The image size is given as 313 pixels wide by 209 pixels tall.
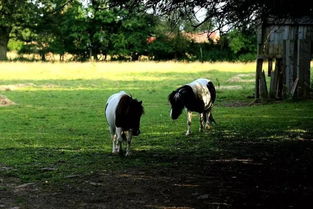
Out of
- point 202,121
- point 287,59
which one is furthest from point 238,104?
point 202,121

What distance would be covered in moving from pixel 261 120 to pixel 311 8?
9.09 meters

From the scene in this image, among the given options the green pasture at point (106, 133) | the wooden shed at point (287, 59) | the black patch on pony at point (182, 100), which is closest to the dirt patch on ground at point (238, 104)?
the green pasture at point (106, 133)

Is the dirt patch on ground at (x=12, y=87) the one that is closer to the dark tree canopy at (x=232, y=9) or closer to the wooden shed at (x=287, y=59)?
the wooden shed at (x=287, y=59)

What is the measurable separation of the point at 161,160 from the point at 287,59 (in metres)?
14.8

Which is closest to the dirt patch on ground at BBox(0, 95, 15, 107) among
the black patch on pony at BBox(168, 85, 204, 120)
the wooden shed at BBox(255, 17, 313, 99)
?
the wooden shed at BBox(255, 17, 313, 99)

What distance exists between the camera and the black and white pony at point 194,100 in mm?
14641

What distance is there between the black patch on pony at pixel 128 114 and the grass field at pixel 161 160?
26.2 inches

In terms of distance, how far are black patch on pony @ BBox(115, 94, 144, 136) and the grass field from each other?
67cm

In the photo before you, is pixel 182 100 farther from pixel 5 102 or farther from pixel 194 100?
pixel 5 102

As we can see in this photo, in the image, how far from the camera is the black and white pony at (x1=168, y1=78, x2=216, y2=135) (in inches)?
576

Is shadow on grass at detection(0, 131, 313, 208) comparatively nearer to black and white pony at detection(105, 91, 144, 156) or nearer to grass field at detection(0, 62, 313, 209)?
grass field at detection(0, 62, 313, 209)

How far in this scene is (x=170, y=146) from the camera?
12.5m

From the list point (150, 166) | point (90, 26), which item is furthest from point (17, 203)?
point (90, 26)

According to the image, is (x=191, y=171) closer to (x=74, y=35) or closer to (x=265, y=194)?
(x=265, y=194)
